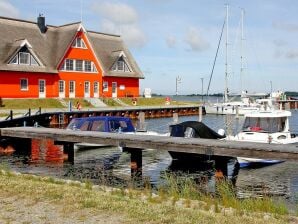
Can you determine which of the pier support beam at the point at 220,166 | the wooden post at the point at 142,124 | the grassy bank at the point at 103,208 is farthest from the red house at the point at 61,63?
the grassy bank at the point at 103,208

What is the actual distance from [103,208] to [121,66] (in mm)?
54773

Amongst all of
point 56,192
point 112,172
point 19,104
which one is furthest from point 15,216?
point 19,104

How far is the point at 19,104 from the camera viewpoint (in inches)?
1892

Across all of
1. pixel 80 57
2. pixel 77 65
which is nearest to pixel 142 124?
pixel 77 65

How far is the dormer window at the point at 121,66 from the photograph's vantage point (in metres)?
62.3

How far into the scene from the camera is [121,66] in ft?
208

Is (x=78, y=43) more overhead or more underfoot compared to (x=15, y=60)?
more overhead

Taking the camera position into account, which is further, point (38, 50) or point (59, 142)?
point (38, 50)

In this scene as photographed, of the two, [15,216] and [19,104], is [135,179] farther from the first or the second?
[19,104]

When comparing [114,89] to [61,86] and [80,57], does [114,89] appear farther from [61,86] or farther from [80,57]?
[61,86]

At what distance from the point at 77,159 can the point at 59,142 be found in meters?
1.48

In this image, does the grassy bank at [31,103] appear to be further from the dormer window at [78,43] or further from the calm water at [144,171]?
the calm water at [144,171]

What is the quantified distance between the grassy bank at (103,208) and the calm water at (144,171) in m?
5.40

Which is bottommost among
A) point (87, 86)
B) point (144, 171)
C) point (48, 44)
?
point (144, 171)
